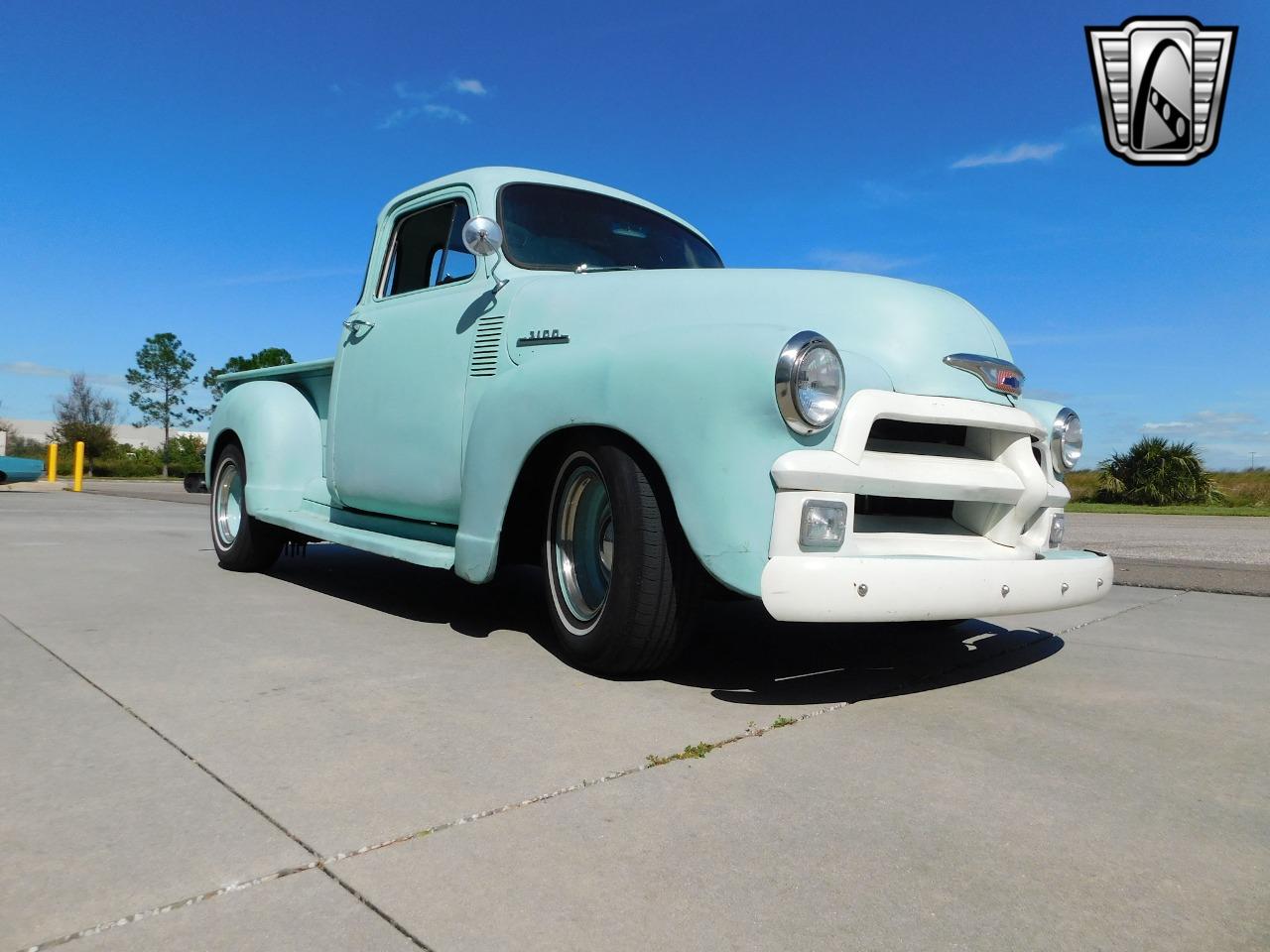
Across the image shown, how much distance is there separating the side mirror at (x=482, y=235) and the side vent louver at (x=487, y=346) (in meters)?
0.28

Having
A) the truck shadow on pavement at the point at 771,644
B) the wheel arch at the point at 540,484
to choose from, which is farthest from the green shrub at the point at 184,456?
the wheel arch at the point at 540,484

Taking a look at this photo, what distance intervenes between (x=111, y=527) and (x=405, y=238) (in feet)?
18.2

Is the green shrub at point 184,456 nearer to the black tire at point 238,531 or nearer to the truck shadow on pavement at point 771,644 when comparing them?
the black tire at point 238,531

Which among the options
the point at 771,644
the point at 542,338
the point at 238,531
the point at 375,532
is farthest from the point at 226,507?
the point at 771,644

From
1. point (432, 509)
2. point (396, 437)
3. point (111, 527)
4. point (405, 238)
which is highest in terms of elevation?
point (405, 238)

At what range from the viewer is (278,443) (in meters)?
5.18

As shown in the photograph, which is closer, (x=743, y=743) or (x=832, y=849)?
(x=832, y=849)

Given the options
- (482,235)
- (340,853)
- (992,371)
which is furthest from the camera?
(482,235)

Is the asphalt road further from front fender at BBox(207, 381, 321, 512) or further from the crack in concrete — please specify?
front fender at BBox(207, 381, 321, 512)

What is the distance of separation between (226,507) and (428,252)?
8.22ft

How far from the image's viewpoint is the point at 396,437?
4242 millimetres

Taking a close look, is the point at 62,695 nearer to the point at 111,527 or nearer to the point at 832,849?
the point at 832,849

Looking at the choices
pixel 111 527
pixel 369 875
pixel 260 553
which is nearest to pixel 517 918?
pixel 369 875

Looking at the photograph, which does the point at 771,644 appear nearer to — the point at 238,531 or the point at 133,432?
the point at 238,531
